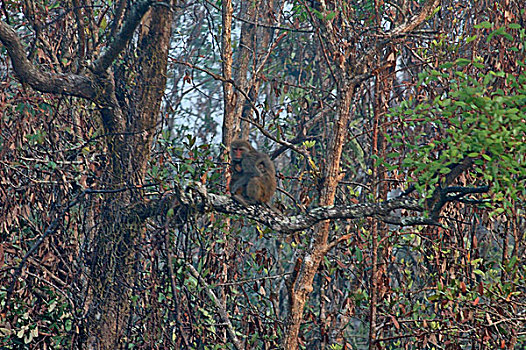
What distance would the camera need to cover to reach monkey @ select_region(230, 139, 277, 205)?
577 cm

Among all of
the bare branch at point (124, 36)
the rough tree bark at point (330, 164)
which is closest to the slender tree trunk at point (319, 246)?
the rough tree bark at point (330, 164)

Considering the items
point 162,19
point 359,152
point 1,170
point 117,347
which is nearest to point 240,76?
point 359,152

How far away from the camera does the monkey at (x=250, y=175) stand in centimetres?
577

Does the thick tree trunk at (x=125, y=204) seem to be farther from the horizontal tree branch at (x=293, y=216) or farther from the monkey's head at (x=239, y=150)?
the monkey's head at (x=239, y=150)

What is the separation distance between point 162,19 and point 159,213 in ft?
6.46

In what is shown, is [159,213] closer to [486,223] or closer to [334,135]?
[334,135]

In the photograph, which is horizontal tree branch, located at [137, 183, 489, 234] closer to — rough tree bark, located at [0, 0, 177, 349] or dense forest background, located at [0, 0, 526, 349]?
dense forest background, located at [0, 0, 526, 349]

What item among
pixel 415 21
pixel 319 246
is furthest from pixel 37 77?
pixel 415 21

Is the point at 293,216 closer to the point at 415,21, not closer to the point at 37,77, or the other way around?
the point at 415,21

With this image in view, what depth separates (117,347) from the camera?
5898 mm

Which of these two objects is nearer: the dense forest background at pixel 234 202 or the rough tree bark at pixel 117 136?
the dense forest background at pixel 234 202

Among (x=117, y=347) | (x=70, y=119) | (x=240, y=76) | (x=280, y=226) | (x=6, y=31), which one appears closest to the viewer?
(x=280, y=226)

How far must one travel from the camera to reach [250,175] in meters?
5.91

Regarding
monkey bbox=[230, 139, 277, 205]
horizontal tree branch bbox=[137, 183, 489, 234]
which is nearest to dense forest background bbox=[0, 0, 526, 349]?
horizontal tree branch bbox=[137, 183, 489, 234]
